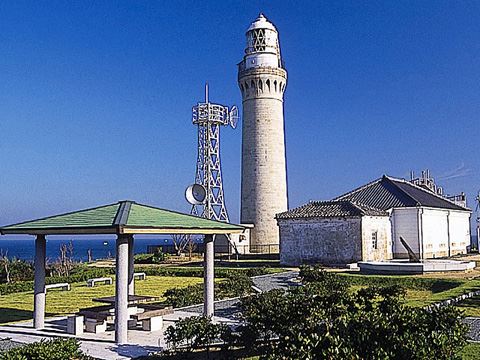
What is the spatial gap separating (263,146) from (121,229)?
2993 centimetres

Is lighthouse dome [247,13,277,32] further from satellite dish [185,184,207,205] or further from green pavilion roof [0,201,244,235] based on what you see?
green pavilion roof [0,201,244,235]

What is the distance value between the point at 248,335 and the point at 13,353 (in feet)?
13.9

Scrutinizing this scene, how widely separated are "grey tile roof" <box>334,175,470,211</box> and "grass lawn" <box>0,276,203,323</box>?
14.5 m

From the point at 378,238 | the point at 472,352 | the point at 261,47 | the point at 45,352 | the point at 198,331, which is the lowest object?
the point at 472,352

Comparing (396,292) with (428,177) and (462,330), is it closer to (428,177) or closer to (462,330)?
(462,330)

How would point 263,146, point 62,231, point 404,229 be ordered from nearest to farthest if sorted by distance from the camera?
1. point 62,231
2. point 404,229
3. point 263,146

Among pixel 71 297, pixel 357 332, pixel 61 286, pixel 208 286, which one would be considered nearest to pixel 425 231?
pixel 61 286

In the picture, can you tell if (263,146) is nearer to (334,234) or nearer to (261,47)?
(261,47)

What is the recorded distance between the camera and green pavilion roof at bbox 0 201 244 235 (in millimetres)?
12188

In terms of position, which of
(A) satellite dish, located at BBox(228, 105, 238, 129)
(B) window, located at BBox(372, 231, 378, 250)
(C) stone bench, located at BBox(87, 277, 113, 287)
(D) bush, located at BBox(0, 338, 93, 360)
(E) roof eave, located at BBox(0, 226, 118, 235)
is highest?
(A) satellite dish, located at BBox(228, 105, 238, 129)

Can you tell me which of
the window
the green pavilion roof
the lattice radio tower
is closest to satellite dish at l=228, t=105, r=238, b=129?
the lattice radio tower

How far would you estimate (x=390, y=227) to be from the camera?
34.4 meters

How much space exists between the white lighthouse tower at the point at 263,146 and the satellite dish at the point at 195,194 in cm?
313

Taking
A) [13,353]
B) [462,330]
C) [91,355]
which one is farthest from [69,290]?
[462,330]
